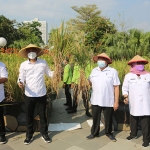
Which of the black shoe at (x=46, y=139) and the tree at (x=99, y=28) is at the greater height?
the tree at (x=99, y=28)

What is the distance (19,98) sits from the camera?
12.7 ft

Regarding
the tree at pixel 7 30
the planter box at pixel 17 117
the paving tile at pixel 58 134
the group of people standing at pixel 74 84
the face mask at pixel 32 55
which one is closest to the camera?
the face mask at pixel 32 55

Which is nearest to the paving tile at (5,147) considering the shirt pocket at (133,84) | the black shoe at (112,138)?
the black shoe at (112,138)

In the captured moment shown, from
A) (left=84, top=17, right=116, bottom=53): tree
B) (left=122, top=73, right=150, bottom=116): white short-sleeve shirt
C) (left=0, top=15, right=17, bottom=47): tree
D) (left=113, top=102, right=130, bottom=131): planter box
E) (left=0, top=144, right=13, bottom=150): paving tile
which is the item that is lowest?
(left=0, top=144, right=13, bottom=150): paving tile

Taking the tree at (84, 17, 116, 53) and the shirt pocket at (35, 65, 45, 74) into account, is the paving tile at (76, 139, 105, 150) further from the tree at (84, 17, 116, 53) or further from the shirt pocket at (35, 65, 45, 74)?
the tree at (84, 17, 116, 53)

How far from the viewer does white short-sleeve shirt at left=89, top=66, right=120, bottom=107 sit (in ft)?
10.5

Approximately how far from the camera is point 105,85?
10.5 feet

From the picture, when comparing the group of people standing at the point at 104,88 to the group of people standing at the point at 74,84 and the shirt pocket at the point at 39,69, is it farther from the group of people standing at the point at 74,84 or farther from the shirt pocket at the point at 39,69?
the group of people standing at the point at 74,84

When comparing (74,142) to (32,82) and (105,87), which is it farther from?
(32,82)

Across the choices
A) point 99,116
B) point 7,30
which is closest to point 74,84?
point 99,116

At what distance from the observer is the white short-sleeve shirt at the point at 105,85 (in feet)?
10.5

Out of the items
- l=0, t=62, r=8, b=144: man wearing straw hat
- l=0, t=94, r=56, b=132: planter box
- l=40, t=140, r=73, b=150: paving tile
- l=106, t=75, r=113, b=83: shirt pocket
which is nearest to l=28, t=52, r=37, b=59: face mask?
l=0, t=62, r=8, b=144: man wearing straw hat

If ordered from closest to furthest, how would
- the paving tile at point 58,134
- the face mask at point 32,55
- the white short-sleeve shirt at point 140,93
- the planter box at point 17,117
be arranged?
the white short-sleeve shirt at point 140,93 → the face mask at point 32,55 → the paving tile at point 58,134 → the planter box at point 17,117

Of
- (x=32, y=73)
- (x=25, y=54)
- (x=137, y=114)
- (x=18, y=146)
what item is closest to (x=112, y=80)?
(x=137, y=114)
